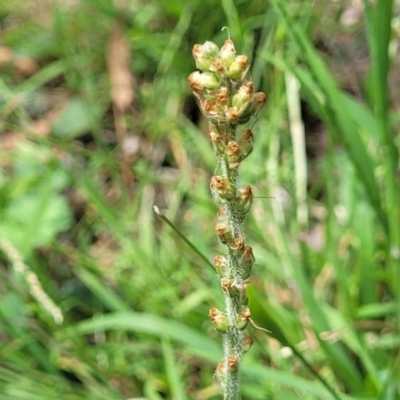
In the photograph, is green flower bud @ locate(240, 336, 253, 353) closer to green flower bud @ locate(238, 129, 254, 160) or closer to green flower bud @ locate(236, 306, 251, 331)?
green flower bud @ locate(236, 306, 251, 331)

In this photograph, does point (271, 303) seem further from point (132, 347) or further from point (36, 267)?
point (36, 267)

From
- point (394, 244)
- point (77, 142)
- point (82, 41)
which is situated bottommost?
point (394, 244)

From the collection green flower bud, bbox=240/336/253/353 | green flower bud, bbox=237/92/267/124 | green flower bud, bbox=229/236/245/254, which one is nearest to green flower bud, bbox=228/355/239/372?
green flower bud, bbox=240/336/253/353

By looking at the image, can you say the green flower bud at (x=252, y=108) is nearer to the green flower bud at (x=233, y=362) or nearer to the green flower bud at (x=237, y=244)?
the green flower bud at (x=237, y=244)

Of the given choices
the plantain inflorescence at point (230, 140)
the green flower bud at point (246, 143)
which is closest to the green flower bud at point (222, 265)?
→ the plantain inflorescence at point (230, 140)

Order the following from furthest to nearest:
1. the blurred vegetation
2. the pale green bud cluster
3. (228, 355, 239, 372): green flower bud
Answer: the blurred vegetation < (228, 355, 239, 372): green flower bud < the pale green bud cluster

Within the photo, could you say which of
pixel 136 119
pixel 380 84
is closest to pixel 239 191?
pixel 380 84

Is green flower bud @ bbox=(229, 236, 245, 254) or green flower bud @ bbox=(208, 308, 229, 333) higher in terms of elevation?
green flower bud @ bbox=(229, 236, 245, 254)
